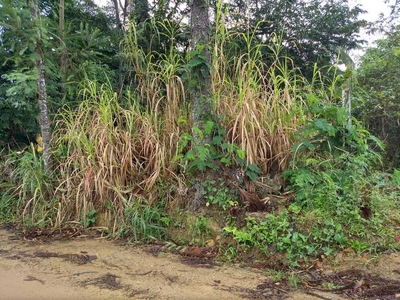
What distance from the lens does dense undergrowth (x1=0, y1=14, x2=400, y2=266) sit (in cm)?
312

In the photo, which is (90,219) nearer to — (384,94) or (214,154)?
(214,154)

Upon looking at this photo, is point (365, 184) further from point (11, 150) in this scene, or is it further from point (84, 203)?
point (11, 150)

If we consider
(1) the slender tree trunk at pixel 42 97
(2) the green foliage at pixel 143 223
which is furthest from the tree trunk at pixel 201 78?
(1) the slender tree trunk at pixel 42 97

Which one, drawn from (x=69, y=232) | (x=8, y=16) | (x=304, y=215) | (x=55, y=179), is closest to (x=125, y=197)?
(x=69, y=232)

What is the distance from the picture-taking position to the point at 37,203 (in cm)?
409

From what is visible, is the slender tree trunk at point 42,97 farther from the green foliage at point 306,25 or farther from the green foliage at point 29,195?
the green foliage at point 306,25

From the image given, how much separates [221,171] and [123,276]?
1556 mm

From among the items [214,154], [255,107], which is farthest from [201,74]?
[214,154]

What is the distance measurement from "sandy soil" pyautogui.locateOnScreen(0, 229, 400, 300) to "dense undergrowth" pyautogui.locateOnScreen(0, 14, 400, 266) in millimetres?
332

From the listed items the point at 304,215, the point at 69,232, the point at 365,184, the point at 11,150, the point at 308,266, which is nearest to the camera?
the point at 308,266

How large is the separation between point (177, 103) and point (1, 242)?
265 cm

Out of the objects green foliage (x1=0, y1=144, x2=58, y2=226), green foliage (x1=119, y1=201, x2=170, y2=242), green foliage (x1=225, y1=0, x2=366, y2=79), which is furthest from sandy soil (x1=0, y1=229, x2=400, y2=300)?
green foliage (x1=225, y1=0, x2=366, y2=79)

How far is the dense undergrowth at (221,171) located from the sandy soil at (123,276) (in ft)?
1.09

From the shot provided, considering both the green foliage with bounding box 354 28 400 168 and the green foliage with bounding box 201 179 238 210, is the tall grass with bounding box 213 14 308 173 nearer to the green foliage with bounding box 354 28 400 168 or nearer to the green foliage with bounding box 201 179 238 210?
the green foliage with bounding box 201 179 238 210
